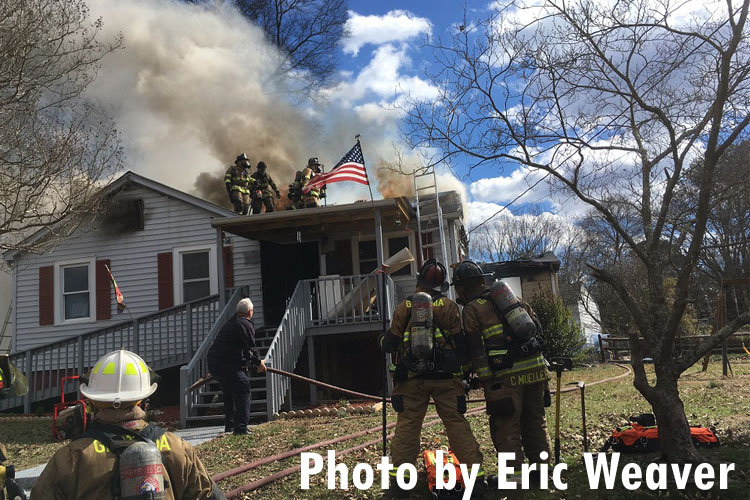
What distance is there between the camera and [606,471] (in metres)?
4.70

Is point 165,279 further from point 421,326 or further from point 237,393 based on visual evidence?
point 421,326

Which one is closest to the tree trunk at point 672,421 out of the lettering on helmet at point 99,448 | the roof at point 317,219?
the lettering on helmet at point 99,448

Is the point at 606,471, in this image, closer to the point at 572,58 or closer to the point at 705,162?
Result: the point at 705,162

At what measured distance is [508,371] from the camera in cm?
473

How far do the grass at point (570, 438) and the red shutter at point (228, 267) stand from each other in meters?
6.26

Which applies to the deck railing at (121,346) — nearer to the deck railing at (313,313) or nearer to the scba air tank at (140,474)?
the deck railing at (313,313)

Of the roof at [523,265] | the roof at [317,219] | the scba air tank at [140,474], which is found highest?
the roof at [317,219]

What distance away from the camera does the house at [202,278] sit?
41.9 ft

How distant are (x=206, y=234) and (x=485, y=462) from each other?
1135cm

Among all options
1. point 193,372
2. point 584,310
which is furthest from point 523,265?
point 584,310

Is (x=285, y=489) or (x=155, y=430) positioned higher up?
(x=155, y=430)

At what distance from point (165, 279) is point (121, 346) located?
2.44 meters

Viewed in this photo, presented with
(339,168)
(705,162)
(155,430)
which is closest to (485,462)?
(705,162)

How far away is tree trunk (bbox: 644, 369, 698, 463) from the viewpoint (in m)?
4.56
